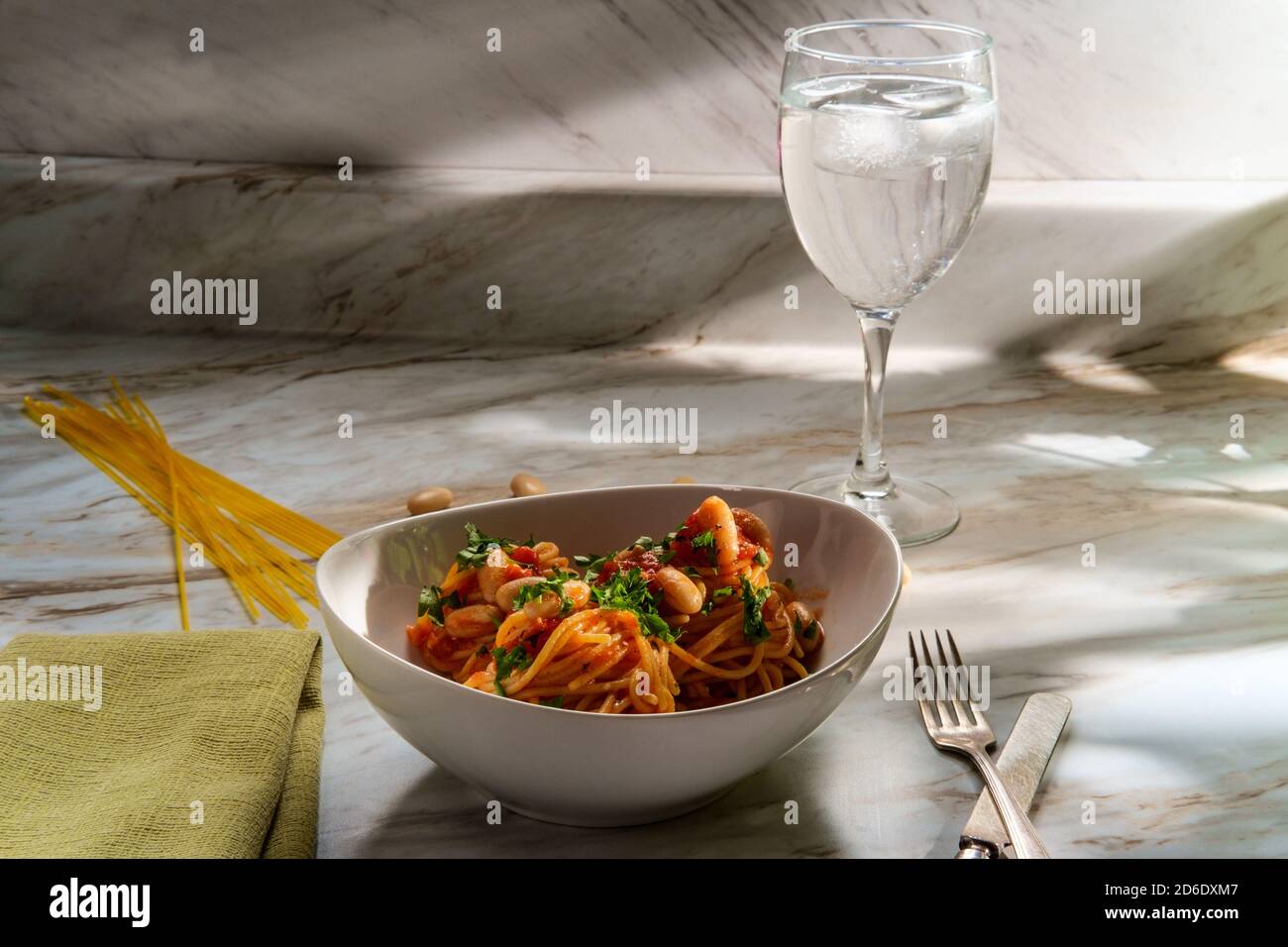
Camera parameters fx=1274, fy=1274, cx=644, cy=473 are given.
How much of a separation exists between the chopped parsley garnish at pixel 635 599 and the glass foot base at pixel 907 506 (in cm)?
31

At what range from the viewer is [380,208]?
144 centimetres

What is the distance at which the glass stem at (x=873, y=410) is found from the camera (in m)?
1.01

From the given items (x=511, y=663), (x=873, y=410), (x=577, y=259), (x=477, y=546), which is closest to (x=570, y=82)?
(x=577, y=259)

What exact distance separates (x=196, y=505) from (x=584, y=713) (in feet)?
1.99

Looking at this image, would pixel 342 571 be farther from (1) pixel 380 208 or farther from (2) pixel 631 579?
(1) pixel 380 208

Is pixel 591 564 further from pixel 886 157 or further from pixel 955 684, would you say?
pixel 886 157

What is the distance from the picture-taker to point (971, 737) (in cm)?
72

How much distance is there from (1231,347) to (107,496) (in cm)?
114

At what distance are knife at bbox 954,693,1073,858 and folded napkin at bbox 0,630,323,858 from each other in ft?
1.10

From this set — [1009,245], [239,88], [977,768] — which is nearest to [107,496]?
[239,88]

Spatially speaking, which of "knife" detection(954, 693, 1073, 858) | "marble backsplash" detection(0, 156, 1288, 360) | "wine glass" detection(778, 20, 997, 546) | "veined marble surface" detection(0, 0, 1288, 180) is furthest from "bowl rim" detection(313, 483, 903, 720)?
"veined marble surface" detection(0, 0, 1288, 180)

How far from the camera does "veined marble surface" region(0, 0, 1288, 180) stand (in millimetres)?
1398

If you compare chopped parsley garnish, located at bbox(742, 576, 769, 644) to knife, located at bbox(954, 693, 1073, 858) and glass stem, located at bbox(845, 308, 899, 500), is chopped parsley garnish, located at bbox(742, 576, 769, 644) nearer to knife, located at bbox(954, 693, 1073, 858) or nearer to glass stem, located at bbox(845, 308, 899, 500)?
knife, located at bbox(954, 693, 1073, 858)

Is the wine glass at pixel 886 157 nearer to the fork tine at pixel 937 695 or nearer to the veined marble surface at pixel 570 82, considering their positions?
the fork tine at pixel 937 695
